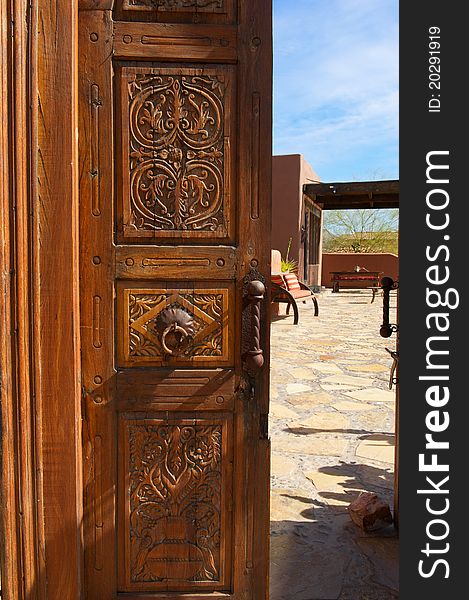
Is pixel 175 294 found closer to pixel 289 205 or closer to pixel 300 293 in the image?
pixel 300 293

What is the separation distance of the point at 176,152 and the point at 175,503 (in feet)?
3.67

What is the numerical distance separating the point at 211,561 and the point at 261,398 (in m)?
0.56

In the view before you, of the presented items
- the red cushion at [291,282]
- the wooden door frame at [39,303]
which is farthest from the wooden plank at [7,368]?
the red cushion at [291,282]

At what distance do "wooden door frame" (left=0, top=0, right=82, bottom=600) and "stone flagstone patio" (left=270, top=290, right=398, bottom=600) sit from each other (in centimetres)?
93

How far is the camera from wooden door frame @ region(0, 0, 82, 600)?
5.16 ft

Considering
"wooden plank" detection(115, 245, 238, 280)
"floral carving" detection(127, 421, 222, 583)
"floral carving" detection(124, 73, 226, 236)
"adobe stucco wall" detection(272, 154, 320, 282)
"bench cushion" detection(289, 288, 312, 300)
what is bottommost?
"floral carving" detection(127, 421, 222, 583)

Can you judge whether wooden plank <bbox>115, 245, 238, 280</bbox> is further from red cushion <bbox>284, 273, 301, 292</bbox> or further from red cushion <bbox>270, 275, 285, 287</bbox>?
red cushion <bbox>284, 273, 301, 292</bbox>

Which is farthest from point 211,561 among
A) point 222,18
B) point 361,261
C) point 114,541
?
point 361,261

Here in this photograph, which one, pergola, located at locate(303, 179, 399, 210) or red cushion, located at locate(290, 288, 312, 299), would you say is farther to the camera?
pergola, located at locate(303, 179, 399, 210)

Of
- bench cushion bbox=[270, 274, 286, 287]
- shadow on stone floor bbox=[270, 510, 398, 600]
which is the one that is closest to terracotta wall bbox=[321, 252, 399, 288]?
bench cushion bbox=[270, 274, 286, 287]

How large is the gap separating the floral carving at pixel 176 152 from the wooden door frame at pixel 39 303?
0.19 meters

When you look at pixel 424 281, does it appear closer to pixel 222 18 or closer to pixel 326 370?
A: pixel 222 18

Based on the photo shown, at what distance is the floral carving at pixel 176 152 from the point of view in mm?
1706

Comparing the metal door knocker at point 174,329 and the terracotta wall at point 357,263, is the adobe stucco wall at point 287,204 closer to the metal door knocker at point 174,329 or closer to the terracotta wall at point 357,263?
the terracotta wall at point 357,263
